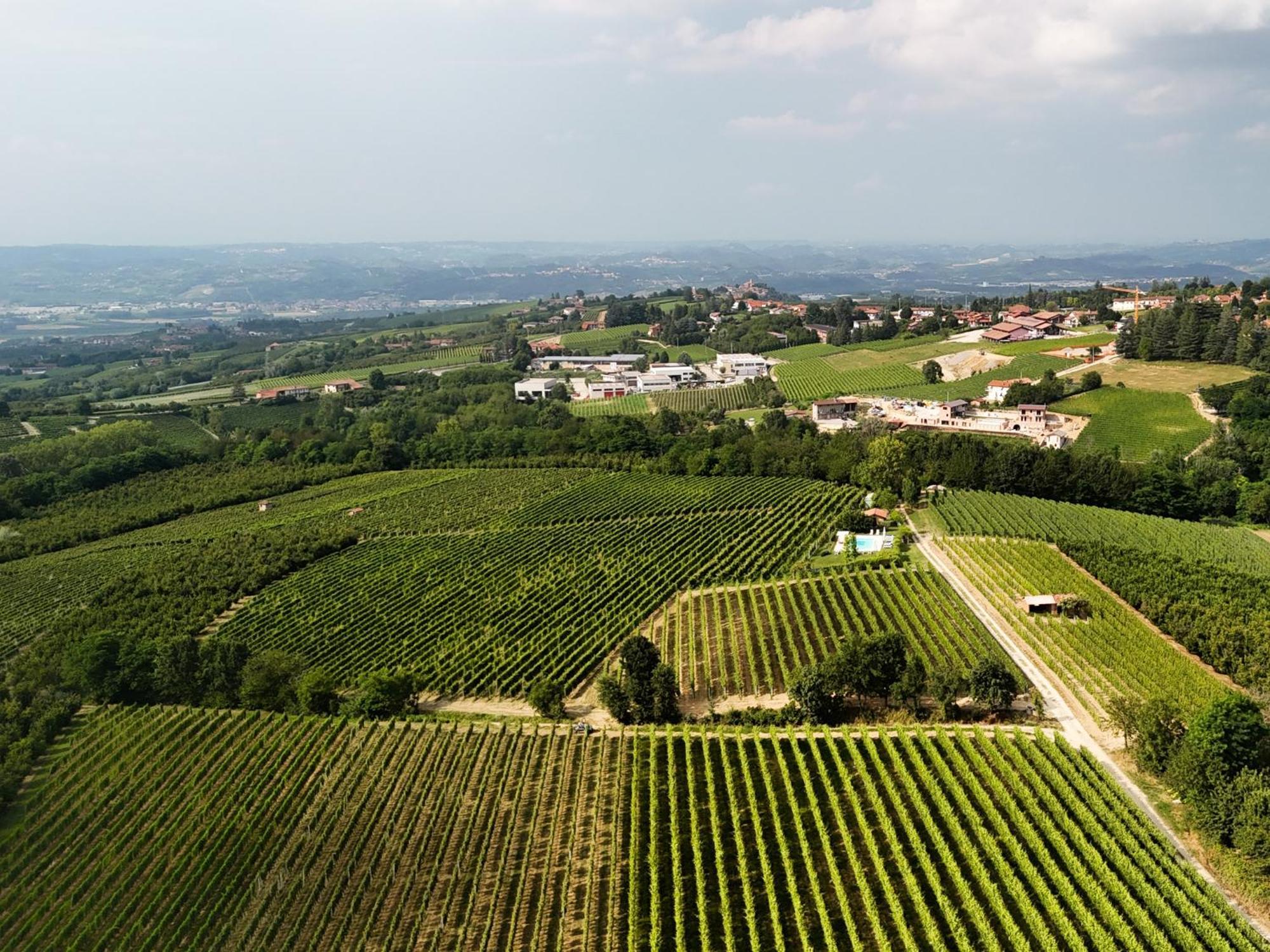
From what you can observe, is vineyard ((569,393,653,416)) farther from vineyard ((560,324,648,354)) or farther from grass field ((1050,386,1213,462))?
grass field ((1050,386,1213,462))

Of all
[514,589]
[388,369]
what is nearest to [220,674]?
[514,589]

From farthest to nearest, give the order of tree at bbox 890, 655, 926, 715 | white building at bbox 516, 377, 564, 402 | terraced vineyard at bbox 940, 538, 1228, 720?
white building at bbox 516, 377, 564, 402 < tree at bbox 890, 655, 926, 715 < terraced vineyard at bbox 940, 538, 1228, 720

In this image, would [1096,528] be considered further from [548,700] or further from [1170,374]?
[1170,374]

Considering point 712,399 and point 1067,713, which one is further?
point 712,399

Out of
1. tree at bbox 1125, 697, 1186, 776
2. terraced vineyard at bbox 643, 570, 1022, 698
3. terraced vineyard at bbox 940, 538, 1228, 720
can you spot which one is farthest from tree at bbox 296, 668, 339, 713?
tree at bbox 1125, 697, 1186, 776

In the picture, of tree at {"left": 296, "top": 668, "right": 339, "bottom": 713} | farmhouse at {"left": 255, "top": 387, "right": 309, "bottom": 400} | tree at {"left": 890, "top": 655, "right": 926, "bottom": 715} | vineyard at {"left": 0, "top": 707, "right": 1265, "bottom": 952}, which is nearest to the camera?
vineyard at {"left": 0, "top": 707, "right": 1265, "bottom": 952}

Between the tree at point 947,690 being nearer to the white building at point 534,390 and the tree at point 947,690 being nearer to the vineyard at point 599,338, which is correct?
the white building at point 534,390

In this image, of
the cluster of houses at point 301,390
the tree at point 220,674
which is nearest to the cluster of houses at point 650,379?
the cluster of houses at point 301,390
